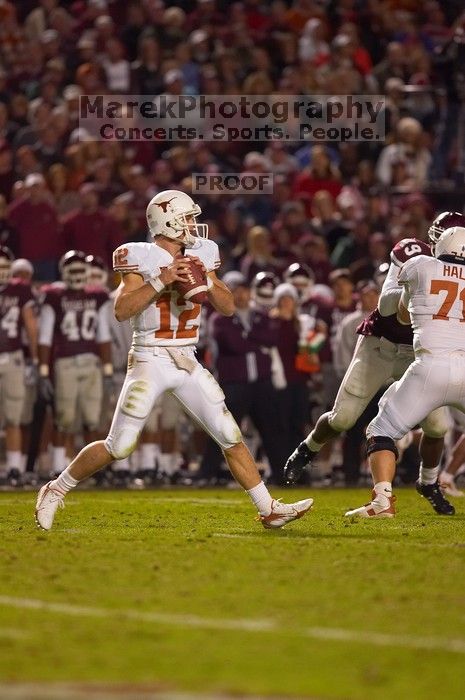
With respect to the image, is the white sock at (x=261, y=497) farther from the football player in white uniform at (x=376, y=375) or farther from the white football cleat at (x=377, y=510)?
the football player in white uniform at (x=376, y=375)

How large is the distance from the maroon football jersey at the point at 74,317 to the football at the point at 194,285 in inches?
228

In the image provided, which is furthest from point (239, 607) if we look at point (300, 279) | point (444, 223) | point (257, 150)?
point (257, 150)

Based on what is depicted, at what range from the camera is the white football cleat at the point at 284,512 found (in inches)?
348

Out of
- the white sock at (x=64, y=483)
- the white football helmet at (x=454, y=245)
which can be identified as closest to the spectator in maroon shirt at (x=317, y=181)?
the white football helmet at (x=454, y=245)

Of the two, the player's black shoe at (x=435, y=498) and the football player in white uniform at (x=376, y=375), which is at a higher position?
the football player in white uniform at (x=376, y=375)

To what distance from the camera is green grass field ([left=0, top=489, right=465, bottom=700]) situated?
5117 millimetres

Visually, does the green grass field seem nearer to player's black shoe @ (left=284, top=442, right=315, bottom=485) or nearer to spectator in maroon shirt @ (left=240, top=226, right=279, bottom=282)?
player's black shoe @ (left=284, top=442, right=315, bottom=485)

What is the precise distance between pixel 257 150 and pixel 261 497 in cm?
1058

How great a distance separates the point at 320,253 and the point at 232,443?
811cm

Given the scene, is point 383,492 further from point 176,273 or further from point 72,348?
point 72,348

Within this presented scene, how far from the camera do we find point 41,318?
14.4 metres

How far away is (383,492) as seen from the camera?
9477 millimetres

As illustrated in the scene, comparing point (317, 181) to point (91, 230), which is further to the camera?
point (317, 181)

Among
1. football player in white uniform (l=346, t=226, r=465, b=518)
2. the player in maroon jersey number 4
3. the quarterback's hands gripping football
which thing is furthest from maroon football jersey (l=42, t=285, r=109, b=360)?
the quarterback's hands gripping football
